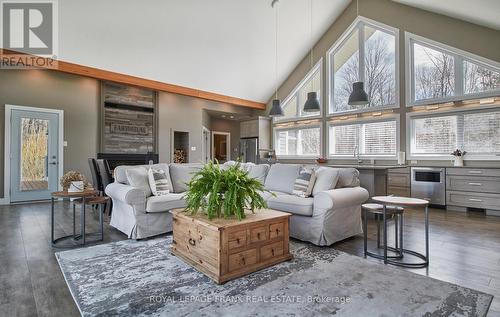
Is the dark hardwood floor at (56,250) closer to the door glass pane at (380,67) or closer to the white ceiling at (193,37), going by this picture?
the door glass pane at (380,67)

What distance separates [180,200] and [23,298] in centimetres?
189

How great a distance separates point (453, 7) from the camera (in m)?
5.01

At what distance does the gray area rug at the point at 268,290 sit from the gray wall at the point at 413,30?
4508 mm

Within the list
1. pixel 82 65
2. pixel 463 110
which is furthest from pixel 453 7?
pixel 82 65

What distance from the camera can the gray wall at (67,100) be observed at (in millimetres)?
5480

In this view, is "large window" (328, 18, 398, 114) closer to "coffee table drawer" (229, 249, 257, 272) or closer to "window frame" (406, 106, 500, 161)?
"window frame" (406, 106, 500, 161)

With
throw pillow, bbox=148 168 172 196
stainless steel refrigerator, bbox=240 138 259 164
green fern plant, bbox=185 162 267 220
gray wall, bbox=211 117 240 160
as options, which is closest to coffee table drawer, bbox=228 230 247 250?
green fern plant, bbox=185 162 267 220

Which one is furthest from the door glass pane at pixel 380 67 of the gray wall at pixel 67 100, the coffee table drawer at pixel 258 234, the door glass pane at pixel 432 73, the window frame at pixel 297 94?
the gray wall at pixel 67 100

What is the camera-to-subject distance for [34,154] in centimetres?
581

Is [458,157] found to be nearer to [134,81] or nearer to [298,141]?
[298,141]

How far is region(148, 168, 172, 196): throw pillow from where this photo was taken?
3.64 m

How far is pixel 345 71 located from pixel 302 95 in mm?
1523

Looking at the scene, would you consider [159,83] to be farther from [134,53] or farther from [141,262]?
[141,262]

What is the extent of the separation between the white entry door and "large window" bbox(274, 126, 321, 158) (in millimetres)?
6188
